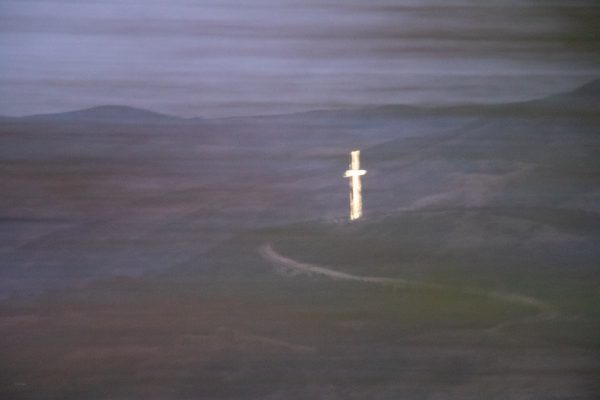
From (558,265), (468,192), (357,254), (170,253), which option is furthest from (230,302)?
(558,265)

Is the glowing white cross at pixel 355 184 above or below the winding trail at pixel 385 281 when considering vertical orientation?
above

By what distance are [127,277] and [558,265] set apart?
132 centimetres

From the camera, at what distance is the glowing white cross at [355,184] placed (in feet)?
6.99

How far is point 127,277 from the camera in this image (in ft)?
6.77

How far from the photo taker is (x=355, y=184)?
213 centimetres

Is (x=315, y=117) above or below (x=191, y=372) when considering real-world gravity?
above

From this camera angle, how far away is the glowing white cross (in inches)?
83.9

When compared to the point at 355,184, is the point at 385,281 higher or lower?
lower

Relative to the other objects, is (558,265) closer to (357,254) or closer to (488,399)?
(488,399)

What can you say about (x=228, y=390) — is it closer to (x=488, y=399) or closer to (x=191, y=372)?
(x=191, y=372)

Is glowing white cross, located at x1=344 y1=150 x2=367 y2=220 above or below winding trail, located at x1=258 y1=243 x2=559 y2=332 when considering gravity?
above

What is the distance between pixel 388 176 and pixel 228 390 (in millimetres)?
815

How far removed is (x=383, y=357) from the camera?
83.3 inches

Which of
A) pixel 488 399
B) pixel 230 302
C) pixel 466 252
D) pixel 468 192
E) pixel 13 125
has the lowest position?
pixel 488 399
